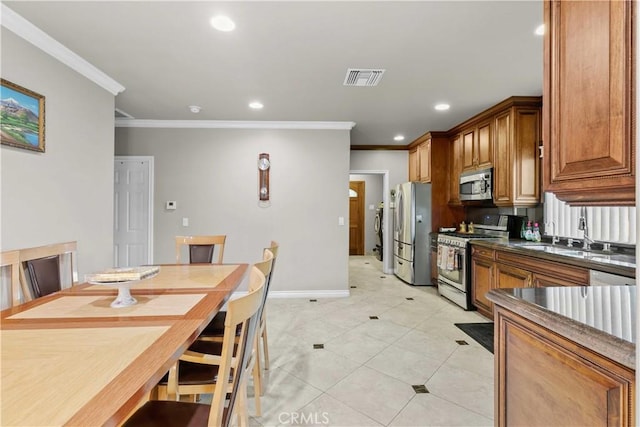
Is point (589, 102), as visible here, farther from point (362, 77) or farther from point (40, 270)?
point (40, 270)

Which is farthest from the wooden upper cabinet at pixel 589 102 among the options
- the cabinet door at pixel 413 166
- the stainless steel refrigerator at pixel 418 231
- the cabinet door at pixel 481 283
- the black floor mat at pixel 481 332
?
the cabinet door at pixel 413 166

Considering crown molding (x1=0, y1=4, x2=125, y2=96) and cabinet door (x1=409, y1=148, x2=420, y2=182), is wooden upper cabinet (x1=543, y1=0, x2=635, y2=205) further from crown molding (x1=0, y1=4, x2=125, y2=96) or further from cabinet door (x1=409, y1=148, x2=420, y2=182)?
cabinet door (x1=409, y1=148, x2=420, y2=182)

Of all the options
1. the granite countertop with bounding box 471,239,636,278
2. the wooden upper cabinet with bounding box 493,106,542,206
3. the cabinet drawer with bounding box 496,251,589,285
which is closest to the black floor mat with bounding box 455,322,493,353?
the cabinet drawer with bounding box 496,251,589,285

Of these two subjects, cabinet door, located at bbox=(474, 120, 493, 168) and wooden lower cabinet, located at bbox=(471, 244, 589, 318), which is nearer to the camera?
wooden lower cabinet, located at bbox=(471, 244, 589, 318)

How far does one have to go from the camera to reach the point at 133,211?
4.22 m

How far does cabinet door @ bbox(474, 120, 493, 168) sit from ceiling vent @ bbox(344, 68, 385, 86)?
1860 mm

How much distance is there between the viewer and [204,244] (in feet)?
8.94

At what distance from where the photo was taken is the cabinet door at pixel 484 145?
3768 millimetres

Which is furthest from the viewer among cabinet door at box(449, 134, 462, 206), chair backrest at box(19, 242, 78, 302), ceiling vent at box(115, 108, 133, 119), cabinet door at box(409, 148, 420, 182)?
cabinet door at box(409, 148, 420, 182)

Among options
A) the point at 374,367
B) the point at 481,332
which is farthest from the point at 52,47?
the point at 481,332

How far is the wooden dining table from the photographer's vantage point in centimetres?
71

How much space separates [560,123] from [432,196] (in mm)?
3885

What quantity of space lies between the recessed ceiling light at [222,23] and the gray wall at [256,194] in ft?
7.26

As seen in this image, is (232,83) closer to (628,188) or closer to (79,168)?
(79,168)
